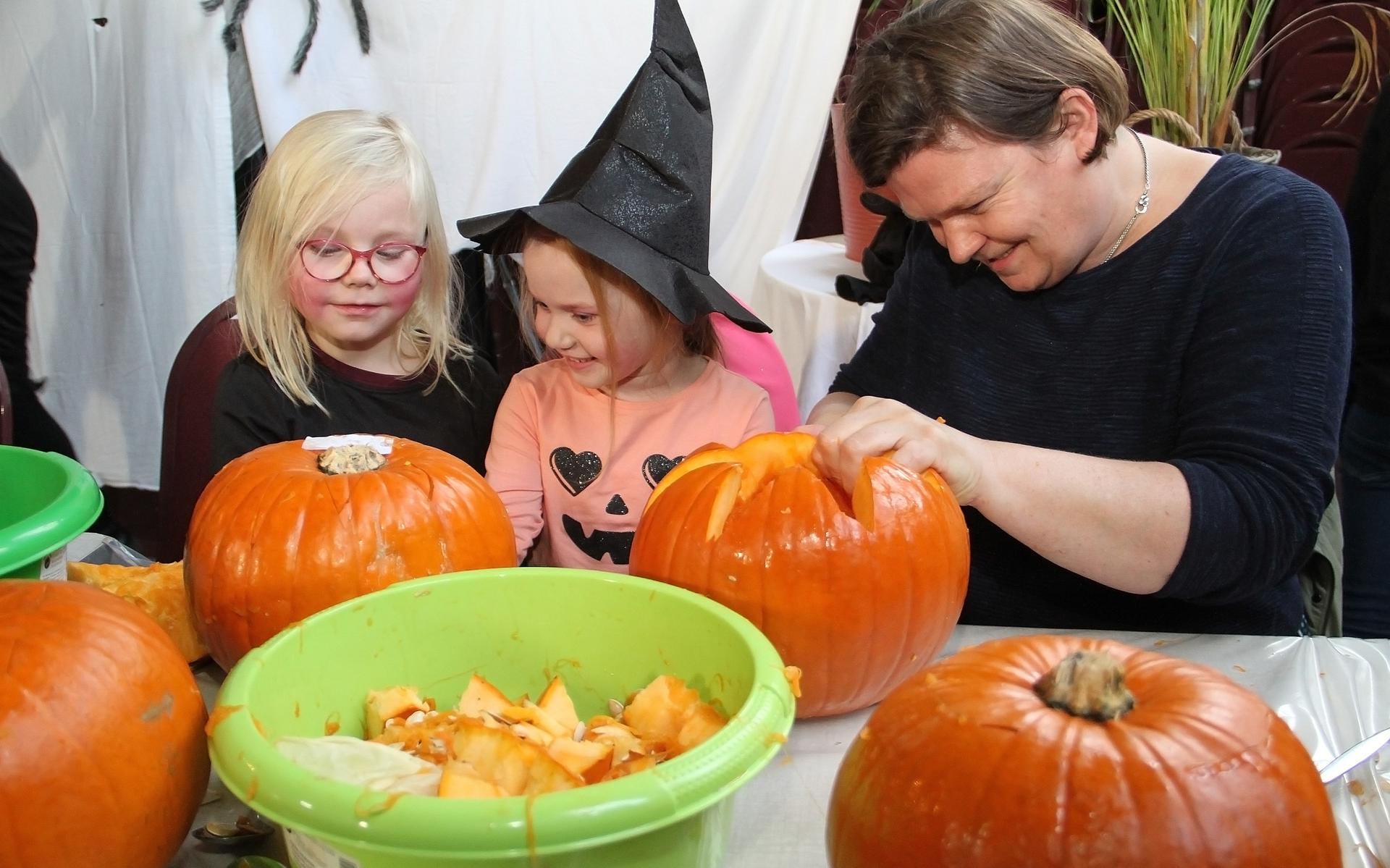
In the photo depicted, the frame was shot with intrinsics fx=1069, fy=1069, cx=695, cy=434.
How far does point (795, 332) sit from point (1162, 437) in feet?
3.55

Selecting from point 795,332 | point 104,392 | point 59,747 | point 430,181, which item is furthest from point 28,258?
point 59,747

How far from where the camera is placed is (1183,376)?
3.79 feet

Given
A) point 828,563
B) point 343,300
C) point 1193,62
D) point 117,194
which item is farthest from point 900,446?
point 117,194

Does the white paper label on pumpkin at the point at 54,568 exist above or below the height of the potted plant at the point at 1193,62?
below

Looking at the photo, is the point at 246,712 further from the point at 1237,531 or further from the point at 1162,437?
the point at 1162,437

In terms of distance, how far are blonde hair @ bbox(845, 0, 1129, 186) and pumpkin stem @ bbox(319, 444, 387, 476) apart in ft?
2.02

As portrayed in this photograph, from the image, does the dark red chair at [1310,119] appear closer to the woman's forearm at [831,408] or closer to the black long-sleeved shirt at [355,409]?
the woman's forearm at [831,408]

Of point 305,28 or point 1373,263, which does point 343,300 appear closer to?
point 305,28

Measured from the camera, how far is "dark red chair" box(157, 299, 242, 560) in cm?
152

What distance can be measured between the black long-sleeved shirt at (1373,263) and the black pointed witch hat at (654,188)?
1113 mm

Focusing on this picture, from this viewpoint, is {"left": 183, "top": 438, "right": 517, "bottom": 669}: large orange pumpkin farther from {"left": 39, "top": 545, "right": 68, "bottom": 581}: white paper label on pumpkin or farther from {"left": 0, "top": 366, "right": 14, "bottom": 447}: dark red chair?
{"left": 0, "top": 366, "right": 14, "bottom": 447}: dark red chair

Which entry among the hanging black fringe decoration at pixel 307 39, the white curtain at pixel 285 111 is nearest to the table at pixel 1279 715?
the white curtain at pixel 285 111

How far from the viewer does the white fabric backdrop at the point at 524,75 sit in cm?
247

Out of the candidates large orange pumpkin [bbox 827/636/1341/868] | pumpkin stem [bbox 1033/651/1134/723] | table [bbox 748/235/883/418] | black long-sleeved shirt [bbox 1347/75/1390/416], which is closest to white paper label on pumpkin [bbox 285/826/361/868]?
large orange pumpkin [bbox 827/636/1341/868]
